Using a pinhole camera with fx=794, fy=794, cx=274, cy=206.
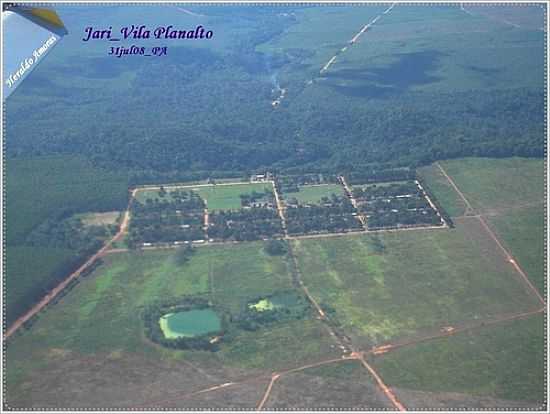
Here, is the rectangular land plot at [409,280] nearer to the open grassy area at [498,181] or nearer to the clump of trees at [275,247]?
the clump of trees at [275,247]

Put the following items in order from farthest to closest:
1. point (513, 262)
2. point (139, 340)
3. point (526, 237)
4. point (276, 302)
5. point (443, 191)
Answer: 1. point (443, 191)
2. point (526, 237)
3. point (513, 262)
4. point (276, 302)
5. point (139, 340)

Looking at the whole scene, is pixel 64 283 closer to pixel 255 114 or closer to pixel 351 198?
pixel 351 198

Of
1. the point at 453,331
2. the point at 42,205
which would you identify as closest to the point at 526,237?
the point at 453,331

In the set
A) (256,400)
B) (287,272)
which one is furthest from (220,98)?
(256,400)

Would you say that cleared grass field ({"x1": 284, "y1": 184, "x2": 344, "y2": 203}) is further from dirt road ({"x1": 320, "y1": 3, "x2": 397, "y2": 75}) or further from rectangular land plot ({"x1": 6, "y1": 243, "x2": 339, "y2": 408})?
dirt road ({"x1": 320, "y1": 3, "x2": 397, "y2": 75})

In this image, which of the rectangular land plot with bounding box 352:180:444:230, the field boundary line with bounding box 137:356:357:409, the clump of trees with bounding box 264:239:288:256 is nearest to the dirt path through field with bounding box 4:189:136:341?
the clump of trees with bounding box 264:239:288:256

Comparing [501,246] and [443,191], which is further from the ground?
[443,191]
